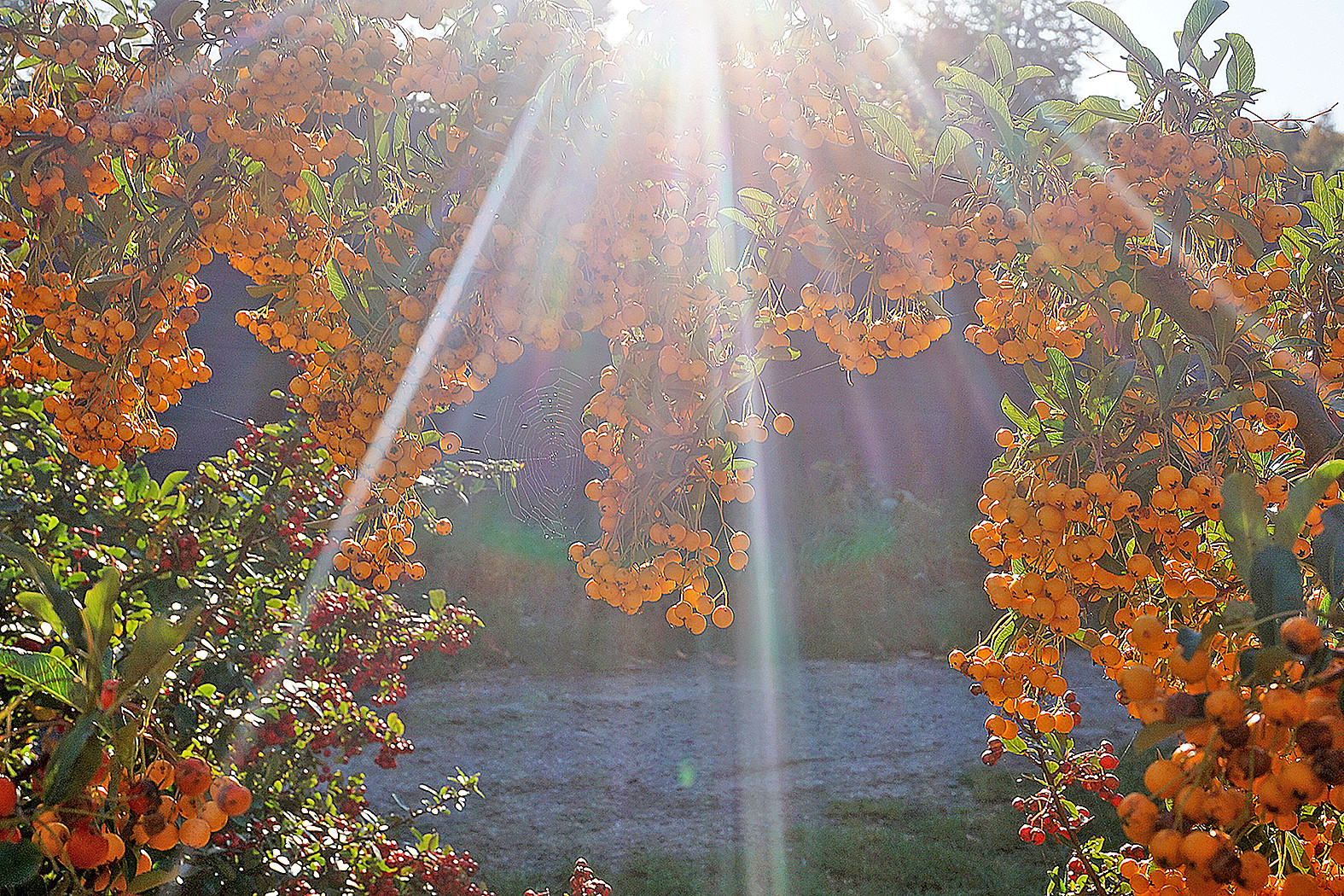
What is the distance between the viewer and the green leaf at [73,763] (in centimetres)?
73

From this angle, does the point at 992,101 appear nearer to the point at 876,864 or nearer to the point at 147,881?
the point at 147,881

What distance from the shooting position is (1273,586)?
2.41ft

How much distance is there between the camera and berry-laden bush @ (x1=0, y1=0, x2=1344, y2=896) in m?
0.83

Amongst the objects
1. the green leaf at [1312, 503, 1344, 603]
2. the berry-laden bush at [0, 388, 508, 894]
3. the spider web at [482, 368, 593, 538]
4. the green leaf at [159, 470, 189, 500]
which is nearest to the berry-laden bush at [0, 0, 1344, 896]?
the green leaf at [1312, 503, 1344, 603]

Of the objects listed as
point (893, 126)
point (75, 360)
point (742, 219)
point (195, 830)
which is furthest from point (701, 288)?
point (75, 360)

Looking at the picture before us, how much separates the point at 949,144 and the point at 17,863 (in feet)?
4.09

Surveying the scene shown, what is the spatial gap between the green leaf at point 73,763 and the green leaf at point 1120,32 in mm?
1310

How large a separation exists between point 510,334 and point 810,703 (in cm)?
552

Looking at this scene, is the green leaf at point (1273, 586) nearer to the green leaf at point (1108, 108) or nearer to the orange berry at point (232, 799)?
the green leaf at point (1108, 108)

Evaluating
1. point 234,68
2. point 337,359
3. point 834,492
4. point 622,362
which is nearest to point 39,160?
point 234,68

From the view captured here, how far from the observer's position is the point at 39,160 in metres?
1.47

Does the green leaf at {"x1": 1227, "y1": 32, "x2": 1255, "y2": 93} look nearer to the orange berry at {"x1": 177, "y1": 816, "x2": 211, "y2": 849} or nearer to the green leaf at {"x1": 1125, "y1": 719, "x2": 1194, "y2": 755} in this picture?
the green leaf at {"x1": 1125, "y1": 719, "x2": 1194, "y2": 755}

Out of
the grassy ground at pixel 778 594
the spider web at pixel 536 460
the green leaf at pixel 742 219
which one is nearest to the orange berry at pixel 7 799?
the green leaf at pixel 742 219

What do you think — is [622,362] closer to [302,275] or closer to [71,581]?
[302,275]
